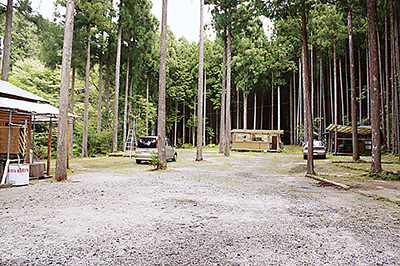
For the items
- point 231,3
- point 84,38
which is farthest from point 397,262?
point 231,3

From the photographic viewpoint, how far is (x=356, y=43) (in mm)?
26188

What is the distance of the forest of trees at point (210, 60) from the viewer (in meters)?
13.5

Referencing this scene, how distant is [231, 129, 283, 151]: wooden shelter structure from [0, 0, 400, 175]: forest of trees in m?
4.98

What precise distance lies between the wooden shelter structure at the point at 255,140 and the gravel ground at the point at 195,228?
952 inches

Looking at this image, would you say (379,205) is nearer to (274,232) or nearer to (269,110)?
(274,232)

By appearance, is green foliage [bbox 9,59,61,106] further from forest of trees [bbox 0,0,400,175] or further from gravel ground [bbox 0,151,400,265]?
gravel ground [bbox 0,151,400,265]

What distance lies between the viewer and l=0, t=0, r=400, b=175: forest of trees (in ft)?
44.3

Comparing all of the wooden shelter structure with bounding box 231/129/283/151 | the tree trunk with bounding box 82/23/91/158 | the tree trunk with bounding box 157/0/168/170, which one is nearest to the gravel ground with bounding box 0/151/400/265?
the tree trunk with bounding box 157/0/168/170

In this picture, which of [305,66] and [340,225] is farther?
[305,66]

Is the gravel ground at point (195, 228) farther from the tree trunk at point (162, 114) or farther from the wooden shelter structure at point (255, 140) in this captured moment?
the wooden shelter structure at point (255, 140)

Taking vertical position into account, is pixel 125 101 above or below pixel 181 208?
above

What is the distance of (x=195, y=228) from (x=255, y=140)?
90.7 feet

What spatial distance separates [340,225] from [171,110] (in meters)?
37.1

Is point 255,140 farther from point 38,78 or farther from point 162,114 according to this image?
point 38,78
